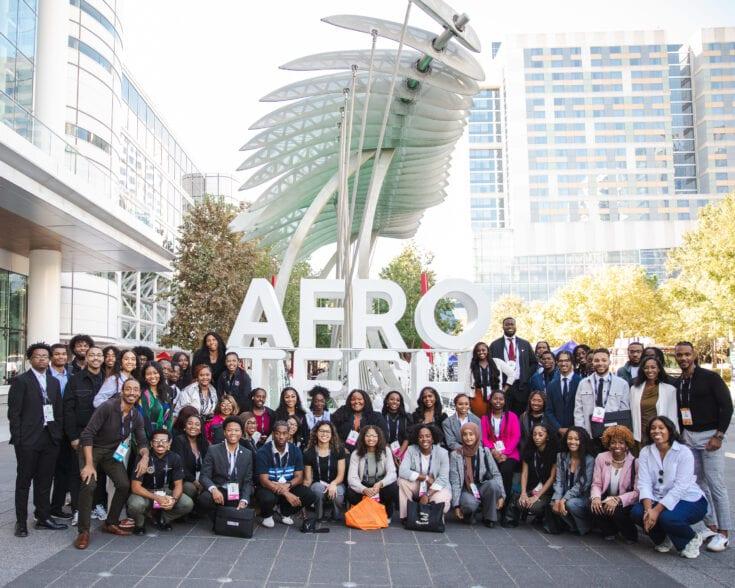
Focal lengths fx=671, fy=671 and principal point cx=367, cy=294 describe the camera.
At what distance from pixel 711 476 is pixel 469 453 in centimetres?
235

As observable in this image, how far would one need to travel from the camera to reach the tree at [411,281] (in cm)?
3653

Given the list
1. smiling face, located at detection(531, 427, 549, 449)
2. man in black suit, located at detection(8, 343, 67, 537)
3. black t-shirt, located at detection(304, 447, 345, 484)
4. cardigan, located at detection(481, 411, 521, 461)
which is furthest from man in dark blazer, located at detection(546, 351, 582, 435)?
man in black suit, located at detection(8, 343, 67, 537)

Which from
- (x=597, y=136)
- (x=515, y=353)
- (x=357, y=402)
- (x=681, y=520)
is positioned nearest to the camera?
(x=681, y=520)

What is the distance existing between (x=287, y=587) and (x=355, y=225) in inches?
773

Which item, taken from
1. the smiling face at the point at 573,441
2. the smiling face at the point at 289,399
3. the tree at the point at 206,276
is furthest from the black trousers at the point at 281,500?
the tree at the point at 206,276

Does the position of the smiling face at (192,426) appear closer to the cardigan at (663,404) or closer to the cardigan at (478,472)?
the cardigan at (478,472)

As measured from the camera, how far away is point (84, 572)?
5.29 m

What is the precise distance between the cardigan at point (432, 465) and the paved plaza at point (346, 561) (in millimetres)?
537

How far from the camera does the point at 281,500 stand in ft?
23.1

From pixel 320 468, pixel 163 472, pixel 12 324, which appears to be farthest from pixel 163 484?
pixel 12 324

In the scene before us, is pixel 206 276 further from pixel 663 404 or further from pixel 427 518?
pixel 663 404

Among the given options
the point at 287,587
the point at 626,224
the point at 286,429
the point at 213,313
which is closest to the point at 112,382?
the point at 286,429

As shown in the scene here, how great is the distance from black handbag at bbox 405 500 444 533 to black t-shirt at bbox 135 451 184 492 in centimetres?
236

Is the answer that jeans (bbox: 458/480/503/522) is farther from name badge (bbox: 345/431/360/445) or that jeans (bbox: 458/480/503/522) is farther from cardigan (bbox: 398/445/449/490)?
name badge (bbox: 345/431/360/445)
